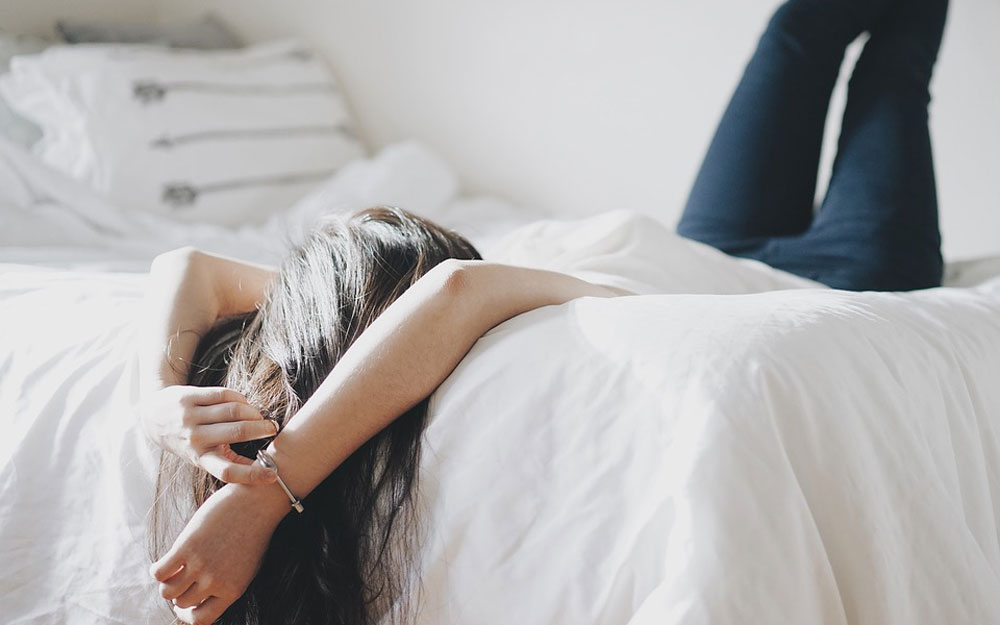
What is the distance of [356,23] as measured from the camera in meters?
2.36

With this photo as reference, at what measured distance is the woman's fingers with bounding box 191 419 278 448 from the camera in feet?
2.25

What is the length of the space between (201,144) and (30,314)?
1.03m

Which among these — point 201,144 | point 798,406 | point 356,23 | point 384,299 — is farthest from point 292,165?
point 798,406

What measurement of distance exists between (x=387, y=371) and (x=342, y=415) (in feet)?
0.15

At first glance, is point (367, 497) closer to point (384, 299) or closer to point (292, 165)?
point (384, 299)

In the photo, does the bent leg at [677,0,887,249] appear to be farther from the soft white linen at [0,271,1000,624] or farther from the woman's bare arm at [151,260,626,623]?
the woman's bare arm at [151,260,626,623]

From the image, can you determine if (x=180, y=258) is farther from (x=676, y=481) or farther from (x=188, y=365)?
(x=676, y=481)

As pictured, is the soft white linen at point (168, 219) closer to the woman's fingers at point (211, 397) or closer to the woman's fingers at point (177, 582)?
the woman's fingers at point (211, 397)

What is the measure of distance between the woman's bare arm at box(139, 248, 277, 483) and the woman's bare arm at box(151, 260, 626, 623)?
0.08 ft

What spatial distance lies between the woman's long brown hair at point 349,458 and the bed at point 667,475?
1.1 inches

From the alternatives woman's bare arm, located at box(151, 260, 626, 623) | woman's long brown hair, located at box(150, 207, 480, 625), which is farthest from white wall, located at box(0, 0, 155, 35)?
woman's bare arm, located at box(151, 260, 626, 623)

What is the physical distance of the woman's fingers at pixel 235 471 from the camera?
67 cm

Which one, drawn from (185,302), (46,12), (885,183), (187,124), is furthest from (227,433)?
(46,12)

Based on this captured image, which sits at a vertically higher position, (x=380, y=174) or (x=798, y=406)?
(x=798, y=406)
